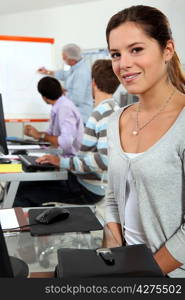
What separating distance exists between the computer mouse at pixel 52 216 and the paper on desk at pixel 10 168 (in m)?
0.80

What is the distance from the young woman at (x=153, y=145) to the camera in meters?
0.96

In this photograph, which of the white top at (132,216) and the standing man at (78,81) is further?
the standing man at (78,81)

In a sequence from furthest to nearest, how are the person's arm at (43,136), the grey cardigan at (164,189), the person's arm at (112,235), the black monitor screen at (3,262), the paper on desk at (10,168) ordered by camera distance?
the person's arm at (43,136)
the paper on desk at (10,168)
the person's arm at (112,235)
the grey cardigan at (164,189)
the black monitor screen at (3,262)

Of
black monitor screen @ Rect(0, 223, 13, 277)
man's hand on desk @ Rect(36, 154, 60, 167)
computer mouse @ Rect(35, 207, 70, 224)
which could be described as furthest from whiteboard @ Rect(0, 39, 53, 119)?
black monitor screen @ Rect(0, 223, 13, 277)

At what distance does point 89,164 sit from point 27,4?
12.5ft

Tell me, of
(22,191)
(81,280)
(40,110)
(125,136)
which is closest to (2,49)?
(40,110)

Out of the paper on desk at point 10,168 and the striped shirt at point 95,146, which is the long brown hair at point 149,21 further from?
the paper on desk at point 10,168

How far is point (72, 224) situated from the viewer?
1.12m

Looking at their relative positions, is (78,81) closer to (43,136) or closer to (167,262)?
(43,136)

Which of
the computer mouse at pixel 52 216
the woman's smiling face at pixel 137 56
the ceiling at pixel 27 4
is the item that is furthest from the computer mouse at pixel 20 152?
the ceiling at pixel 27 4

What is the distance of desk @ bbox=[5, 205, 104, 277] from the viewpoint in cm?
95

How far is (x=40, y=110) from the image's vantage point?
3.73m

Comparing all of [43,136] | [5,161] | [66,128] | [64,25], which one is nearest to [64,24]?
[64,25]

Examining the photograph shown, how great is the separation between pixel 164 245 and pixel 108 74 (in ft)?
3.88
